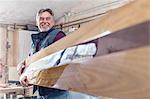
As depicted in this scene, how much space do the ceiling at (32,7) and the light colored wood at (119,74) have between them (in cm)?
357

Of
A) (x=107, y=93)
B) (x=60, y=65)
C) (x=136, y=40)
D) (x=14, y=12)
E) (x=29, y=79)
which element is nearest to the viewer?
(x=136, y=40)

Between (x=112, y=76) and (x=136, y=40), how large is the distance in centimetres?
11

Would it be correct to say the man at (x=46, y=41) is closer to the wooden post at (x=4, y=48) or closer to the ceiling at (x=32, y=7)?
the ceiling at (x=32, y=7)

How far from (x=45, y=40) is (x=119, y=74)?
1088 mm

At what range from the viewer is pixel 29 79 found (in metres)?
1.33

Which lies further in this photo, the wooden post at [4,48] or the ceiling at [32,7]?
the wooden post at [4,48]

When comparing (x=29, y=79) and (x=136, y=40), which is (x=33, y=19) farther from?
(x=136, y=40)

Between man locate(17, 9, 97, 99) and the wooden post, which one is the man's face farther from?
the wooden post

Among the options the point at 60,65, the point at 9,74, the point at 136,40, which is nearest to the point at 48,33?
the point at 60,65

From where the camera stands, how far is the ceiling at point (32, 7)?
4245 mm

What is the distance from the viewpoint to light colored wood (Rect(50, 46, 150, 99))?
0.39 metres

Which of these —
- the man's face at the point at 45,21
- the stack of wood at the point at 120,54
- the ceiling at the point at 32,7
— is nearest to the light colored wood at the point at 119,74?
the stack of wood at the point at 120,54

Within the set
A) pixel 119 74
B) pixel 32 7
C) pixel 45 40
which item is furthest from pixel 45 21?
pixel 32 7

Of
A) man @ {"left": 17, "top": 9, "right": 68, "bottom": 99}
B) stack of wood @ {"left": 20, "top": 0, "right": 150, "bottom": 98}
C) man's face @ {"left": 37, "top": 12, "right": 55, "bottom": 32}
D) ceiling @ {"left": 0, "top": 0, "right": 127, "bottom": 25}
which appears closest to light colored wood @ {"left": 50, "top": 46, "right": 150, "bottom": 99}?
stack of wood @ {"left": 20, "top": 0, "right": 150, "bottom": 98}
